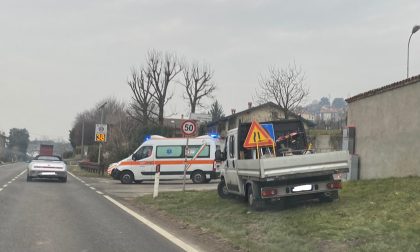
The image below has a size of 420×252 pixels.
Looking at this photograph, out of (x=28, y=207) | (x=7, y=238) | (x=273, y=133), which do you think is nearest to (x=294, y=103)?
(x=273, y=133)

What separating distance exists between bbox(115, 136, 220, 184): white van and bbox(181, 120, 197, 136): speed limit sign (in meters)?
8.45

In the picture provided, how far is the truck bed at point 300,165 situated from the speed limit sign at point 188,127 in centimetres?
813

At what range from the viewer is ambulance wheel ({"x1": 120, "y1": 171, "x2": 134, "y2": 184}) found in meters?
28.3

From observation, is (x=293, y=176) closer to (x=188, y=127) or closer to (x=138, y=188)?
(x=188, y=127)

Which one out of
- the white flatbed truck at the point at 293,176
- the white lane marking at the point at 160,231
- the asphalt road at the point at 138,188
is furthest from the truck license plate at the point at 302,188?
the asphalt road at the point at 138,188

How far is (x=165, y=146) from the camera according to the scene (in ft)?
93.2

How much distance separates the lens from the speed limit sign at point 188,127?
64.2ft

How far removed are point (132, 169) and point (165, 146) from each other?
2.15 meters

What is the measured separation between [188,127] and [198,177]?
351 inches

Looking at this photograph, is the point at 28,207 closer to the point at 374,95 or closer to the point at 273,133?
the point at 273,133

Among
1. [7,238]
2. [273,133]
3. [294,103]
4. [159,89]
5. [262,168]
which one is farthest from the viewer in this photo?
[159,89]

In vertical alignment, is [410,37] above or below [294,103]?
above

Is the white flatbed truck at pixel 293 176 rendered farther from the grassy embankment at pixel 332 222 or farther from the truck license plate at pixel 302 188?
the grassy embankment at pixel 332 222

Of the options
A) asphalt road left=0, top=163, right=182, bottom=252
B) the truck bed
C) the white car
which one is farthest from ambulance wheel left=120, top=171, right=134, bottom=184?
the truck bed
